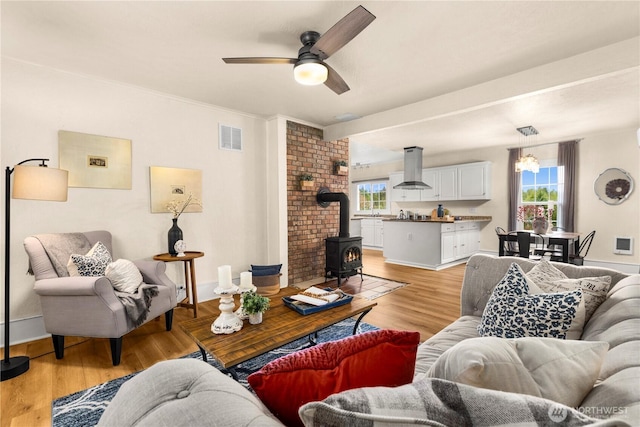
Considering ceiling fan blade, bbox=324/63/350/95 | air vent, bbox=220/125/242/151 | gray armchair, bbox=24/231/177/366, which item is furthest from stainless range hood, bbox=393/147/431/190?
gray armchair, bbox=24/231/177/366

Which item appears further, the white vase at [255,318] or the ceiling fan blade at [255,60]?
the ceiling fan blade at [255,60]

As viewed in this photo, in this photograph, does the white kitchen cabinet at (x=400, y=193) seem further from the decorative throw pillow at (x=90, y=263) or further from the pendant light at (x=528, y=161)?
the decorative throw pillow at (x=90, y=263)

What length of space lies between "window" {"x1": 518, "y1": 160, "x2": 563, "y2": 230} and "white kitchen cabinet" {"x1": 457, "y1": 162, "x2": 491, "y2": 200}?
0.66 metres

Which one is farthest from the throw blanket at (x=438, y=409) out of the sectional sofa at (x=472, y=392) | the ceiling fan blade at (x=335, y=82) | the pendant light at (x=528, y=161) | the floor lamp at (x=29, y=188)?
the pendant light at (x=528, y=161)

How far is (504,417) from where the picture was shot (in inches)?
18.6

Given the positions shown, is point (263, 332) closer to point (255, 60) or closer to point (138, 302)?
point (138, 302)

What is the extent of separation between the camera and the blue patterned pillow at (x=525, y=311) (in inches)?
45.6

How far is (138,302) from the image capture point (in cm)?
237

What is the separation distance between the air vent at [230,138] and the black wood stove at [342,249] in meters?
1.49

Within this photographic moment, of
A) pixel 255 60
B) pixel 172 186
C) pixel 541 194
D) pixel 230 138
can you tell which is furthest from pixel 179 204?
pixel 541 194

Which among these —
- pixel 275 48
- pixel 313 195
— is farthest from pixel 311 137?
pixel 275 48

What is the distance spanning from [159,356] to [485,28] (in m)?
3.60

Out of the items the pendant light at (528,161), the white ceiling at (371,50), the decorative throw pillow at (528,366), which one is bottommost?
the decorative throw pillow at (528,366)

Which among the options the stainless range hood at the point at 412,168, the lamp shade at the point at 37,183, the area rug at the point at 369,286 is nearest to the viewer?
the lamp shade at the point at 37,183
